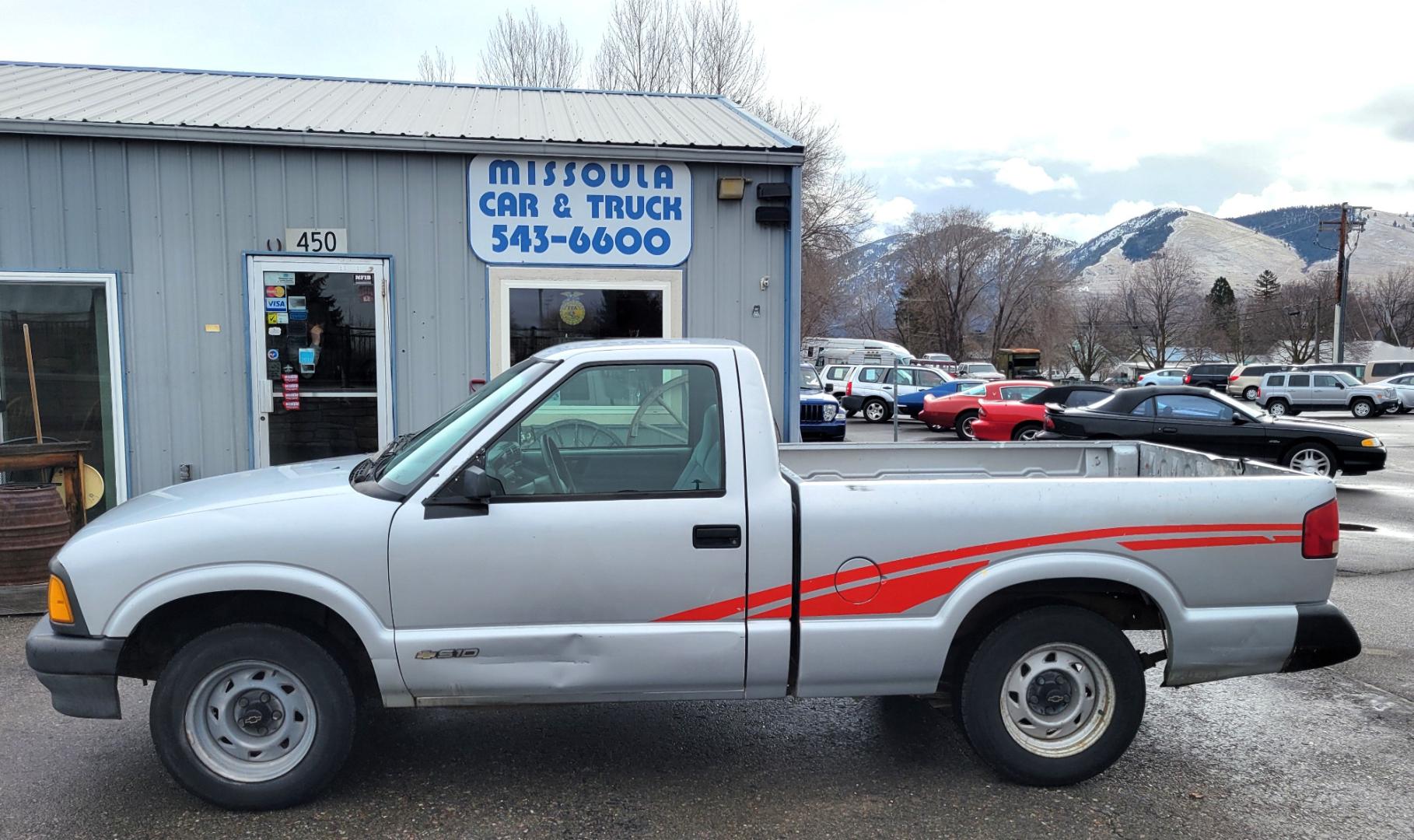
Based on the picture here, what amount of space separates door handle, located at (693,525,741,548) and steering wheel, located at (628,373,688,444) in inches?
18.3

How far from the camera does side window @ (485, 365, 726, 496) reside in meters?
3.74

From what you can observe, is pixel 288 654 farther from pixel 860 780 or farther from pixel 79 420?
pixel 79 420

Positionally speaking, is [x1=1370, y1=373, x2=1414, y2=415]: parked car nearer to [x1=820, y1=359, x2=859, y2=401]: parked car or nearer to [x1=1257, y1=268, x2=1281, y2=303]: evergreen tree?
[x1=820, y1=359, x2=859, y2=401]: parked car

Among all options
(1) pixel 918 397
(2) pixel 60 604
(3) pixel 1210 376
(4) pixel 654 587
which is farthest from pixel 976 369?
(2) pixel 60 604

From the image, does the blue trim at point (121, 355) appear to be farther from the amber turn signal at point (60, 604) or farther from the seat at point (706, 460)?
the seat at point (706, 460)

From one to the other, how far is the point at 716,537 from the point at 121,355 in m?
6.82

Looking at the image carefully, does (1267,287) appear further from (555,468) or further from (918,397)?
(555,468)

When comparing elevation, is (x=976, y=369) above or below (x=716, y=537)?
below

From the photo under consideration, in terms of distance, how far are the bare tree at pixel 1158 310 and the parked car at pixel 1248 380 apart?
39608 millimetres

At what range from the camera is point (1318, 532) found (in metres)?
3.81

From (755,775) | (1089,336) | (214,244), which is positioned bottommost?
(755,775)

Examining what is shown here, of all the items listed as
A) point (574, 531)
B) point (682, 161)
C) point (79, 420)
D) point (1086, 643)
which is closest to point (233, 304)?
point (79, 420)

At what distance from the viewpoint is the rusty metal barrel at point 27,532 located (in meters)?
6.46

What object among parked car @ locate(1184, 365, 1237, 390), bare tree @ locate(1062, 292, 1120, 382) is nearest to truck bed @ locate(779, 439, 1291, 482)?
parked car @ locate(1184, 365, 1237, 390)
